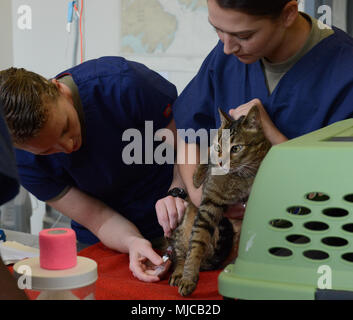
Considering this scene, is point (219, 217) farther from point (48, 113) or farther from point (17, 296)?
point (17, 296)

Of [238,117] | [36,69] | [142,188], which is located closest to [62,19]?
[36,69]

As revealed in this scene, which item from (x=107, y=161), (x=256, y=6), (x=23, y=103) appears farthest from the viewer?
(x=107, y=161)

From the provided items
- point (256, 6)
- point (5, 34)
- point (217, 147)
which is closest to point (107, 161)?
point (217, 147)

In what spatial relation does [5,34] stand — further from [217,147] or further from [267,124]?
[267,124]

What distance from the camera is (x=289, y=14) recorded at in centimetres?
99

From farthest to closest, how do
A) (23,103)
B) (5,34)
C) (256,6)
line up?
(5,34) → (23,103) → (256,6)

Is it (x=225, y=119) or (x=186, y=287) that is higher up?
(x=225, y=119)

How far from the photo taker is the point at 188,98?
4.05 ft

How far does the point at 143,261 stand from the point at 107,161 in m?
0.36

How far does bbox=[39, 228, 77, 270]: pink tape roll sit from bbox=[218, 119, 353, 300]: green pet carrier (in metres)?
0.19

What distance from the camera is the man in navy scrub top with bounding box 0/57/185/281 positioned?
54.2 inches

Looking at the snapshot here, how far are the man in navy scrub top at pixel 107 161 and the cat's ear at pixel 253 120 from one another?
0.30 meters

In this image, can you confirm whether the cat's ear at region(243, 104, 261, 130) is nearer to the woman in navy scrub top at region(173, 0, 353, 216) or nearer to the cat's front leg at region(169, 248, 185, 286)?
the woman in navy scrub top at region(173, 0, 353, 216)

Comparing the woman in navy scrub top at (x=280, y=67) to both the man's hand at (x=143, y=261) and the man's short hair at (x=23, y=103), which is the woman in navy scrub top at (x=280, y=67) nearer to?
the man's hand at (x=143, y=261)
